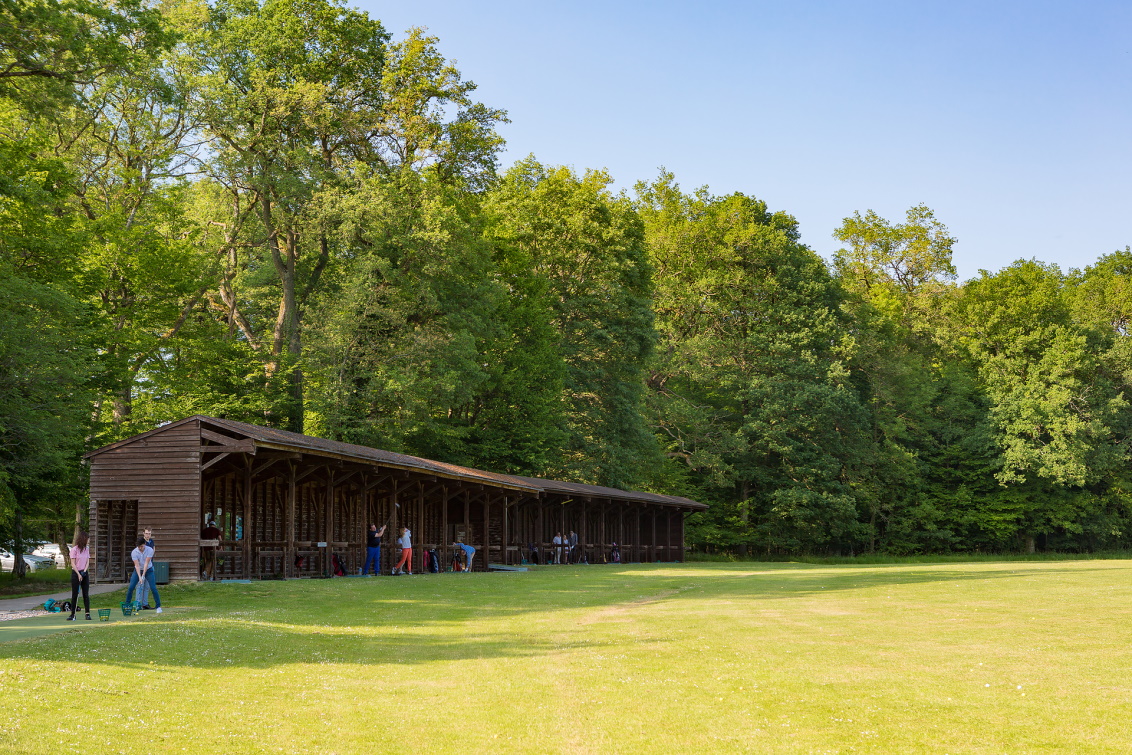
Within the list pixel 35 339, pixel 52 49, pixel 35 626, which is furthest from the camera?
pixel 35 339

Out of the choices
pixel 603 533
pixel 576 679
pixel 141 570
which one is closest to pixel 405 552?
pixel 141 570

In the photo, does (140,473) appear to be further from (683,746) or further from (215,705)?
(683,746)

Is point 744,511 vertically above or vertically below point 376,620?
above

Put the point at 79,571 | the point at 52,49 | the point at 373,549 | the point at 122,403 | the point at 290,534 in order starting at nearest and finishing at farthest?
the point at 79,571 < the point at 52,49 < the point at 290,534 < the point at 373,549 < the point at 122,403

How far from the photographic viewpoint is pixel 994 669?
11.2 m

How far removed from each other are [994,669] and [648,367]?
4204cm

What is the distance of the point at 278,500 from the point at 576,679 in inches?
742

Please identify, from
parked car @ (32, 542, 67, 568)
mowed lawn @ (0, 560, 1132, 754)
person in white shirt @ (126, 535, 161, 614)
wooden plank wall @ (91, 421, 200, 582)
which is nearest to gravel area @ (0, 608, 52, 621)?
person in white shirt @ (126, 535, 161, 614)

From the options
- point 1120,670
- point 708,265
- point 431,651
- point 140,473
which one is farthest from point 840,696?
point 708,265

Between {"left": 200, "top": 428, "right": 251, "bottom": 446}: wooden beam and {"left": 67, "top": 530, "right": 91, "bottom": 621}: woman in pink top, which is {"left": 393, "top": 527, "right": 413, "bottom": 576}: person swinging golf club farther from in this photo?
{"left": 67, "top": 530, "right": 91, "bottom": 621}: woman in pink top

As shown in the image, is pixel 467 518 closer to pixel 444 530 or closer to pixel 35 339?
pixel 444 530

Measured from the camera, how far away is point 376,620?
16.3 meters

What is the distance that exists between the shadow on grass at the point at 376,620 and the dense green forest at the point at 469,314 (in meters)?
9.72

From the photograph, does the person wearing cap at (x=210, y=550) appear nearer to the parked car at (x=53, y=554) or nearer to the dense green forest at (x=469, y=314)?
the dense green forest at (x=469, y=314)
